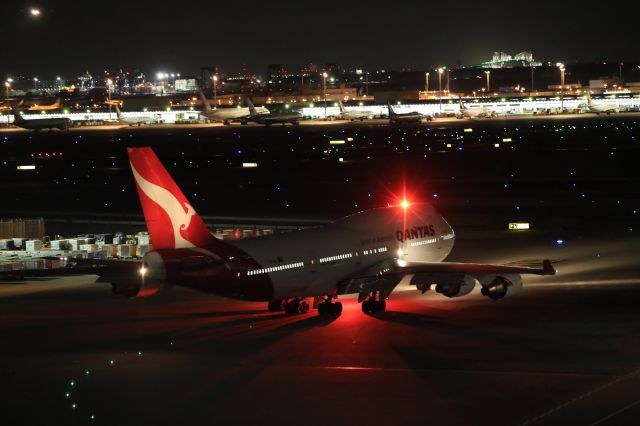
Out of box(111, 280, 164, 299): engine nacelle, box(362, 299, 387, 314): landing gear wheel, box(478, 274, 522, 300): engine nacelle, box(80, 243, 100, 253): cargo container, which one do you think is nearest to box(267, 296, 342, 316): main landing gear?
box(362, 299, 387, 314): landing gear wheel

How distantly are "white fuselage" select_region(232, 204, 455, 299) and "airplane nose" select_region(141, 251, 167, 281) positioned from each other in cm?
376

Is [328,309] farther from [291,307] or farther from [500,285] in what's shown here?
[500,285]

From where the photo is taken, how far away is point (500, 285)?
40.2 m

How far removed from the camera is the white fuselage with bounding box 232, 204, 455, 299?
3831 centimetres

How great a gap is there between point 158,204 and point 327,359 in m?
8.79

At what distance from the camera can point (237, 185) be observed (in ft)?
347

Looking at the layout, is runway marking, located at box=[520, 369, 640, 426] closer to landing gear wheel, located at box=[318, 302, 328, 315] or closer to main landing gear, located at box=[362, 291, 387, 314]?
main landing gear, located at box=[362, 291, 387, 314]

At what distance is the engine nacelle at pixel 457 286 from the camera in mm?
39531

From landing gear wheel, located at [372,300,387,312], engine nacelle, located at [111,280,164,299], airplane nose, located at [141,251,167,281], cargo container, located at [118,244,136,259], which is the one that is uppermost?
airplane nose, located at [141,251,167,281]

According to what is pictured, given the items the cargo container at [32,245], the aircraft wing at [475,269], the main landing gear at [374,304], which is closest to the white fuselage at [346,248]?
the main landing gear at [374,304]

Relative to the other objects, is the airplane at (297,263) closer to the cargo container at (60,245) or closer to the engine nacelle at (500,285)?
the engine nacelle at (500,285)

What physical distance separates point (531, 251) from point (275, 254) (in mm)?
24502

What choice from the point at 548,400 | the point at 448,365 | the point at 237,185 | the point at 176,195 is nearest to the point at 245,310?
the point at 176,195

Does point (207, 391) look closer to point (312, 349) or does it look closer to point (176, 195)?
point (312, 349)
